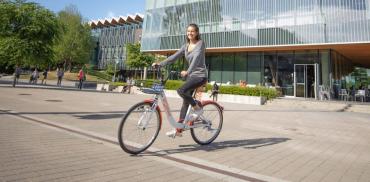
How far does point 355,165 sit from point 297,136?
2769mm

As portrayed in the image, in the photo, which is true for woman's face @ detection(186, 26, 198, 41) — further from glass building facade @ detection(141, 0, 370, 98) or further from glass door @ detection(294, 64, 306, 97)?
glass door @ detection(294, 64, 306, 97)

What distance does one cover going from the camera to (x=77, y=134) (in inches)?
225

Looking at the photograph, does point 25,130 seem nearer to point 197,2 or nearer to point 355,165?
point 355,165

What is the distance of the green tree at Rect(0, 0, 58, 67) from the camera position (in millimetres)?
21078

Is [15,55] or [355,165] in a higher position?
[15,55]

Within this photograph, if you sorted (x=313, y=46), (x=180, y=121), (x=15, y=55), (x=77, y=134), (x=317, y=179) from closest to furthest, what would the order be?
(x=317, y=179) → (x=180, y=121) → (x=77, y=134) → (x=15, y=55) → (x=313, y=46)

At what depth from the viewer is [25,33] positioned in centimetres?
2177

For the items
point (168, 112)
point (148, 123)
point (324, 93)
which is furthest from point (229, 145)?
point (324, 93)

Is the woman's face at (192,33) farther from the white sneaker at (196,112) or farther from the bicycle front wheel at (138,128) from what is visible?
the bicycle front wheel at (138,128)

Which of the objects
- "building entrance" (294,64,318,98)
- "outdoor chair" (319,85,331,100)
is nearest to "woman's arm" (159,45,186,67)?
"outdoor chair" (319,85,331,100)

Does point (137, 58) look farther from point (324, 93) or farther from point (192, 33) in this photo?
point (192, 33)

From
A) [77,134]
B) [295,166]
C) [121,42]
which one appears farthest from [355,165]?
[121,42]

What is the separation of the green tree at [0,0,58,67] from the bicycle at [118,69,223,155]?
785 inches

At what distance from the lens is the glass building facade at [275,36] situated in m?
24.0
